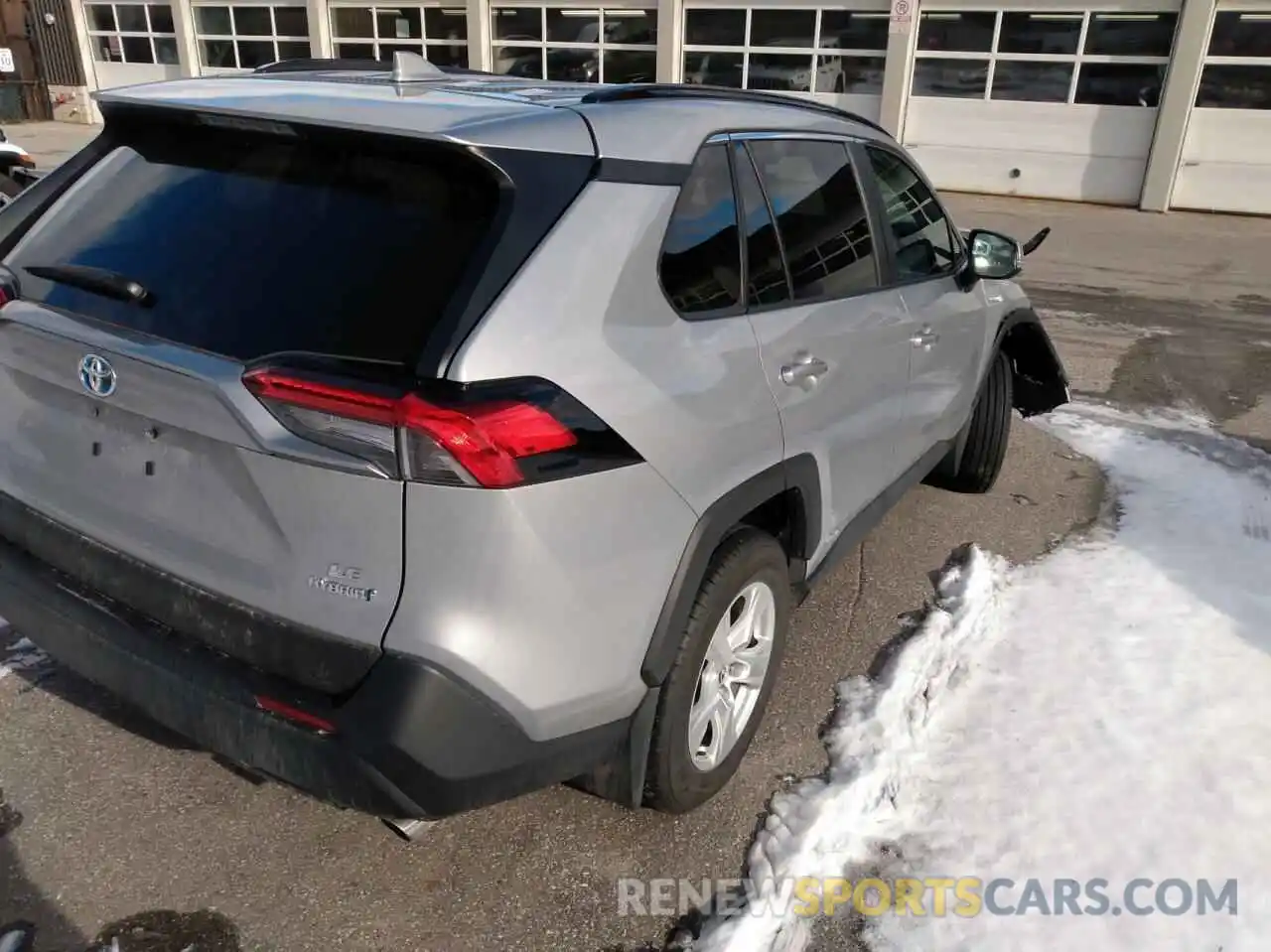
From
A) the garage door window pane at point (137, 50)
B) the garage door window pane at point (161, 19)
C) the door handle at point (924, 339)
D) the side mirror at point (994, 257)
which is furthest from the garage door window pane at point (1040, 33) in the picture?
the garage door window pane at point (137, 50)

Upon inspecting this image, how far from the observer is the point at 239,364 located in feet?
6.14

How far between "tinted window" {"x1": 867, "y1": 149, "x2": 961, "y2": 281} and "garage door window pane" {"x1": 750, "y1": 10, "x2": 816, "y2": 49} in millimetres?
13791

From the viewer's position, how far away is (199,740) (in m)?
2.04

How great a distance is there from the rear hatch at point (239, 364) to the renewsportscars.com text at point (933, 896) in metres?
1.06

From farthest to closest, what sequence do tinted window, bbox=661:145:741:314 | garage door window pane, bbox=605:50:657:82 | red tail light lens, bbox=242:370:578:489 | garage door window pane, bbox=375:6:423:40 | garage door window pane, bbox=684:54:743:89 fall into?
garage door window pane, bbox=375:6:423:40 → garage door window pane, bbox=605:50:657:82 → garage door window pane, bbox=684:54:743:89 → tinted window, bbox=661:145:741:314 → red tail light lens, bbox=242:370:578:489

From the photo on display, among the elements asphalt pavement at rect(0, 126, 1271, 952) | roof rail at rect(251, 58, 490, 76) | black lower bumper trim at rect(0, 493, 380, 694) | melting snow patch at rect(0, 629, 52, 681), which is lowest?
asphalt pavement at rect(0, 126, 1271, 952)

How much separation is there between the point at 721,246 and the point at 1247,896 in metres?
2.09

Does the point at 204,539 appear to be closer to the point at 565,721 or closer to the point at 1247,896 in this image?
the point at 565,721

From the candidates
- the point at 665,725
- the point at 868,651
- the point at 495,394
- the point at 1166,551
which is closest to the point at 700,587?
the point at 665,725

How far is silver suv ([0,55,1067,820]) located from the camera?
1.81m

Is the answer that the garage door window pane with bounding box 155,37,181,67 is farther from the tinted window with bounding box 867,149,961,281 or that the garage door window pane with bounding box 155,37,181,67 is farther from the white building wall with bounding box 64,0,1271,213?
the tinted window with bounding box 867,149,961,281

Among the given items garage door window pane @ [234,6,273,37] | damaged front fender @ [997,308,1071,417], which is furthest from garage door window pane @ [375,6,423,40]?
damaged front fender @ [997,308,1071,417]

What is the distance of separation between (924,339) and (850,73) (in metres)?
14.5

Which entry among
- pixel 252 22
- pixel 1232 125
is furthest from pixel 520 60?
pixel 1232 125
